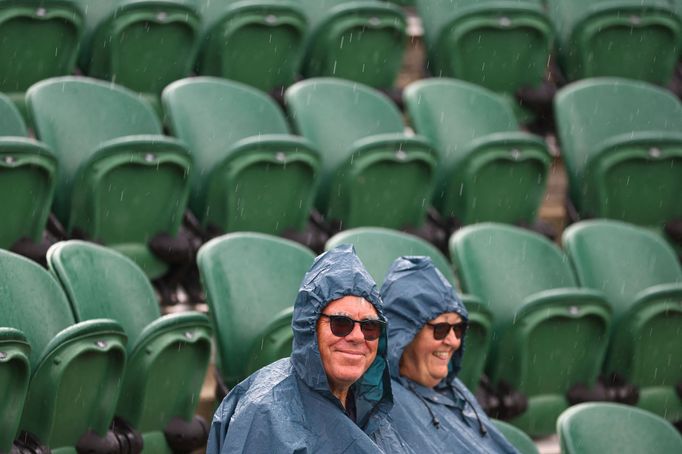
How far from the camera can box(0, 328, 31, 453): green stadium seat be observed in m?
1.54

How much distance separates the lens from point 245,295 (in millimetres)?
1952

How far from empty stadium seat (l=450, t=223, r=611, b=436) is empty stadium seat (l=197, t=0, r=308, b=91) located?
652mm

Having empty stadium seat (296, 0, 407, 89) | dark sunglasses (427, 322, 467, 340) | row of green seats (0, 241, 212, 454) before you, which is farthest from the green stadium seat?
empty stadium seat (296, 0, 407, 89)

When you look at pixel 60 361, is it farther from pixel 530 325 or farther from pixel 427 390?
pixel 530 325

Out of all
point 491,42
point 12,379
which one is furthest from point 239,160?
point 491,42

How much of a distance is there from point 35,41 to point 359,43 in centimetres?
66

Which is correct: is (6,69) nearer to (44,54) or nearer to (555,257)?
(44,54)

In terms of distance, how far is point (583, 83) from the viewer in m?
2.78

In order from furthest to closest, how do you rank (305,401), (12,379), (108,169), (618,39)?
1. (618,39)
2. (108,169)
3. (12,379)
4. (305,401)

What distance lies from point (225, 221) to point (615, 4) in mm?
1195

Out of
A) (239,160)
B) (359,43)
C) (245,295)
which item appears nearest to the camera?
(245,295)

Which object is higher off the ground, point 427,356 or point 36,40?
point 36,40

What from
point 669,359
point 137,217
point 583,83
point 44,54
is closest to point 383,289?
point 137,217

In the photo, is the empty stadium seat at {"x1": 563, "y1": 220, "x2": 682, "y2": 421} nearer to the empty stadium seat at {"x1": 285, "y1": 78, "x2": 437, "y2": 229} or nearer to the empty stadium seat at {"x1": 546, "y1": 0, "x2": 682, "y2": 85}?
the empty stadium seat at {"x1": 285, "y1": 78, "x2": 437, "y2": 229}
